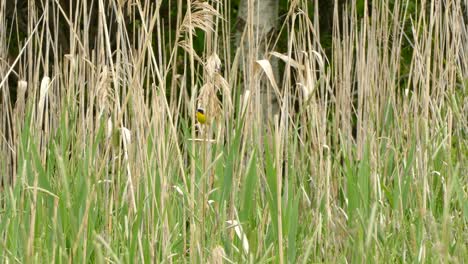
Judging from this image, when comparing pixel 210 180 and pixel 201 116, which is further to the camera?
pixel 210 180

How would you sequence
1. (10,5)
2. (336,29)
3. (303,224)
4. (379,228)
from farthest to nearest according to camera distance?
1. (10,5)
2. (336,29)
3. (303,224)
4. (379,228)

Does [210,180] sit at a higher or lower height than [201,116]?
lower

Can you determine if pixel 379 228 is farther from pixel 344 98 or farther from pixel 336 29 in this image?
pixel 336 29

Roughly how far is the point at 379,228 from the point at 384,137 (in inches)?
17.8

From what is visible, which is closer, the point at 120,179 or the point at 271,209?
the point at 271,209

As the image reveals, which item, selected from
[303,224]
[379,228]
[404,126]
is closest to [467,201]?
[379,228]

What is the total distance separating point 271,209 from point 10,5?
4370 mm

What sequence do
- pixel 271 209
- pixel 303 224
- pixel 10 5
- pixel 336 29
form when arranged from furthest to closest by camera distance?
pixel 10 5
pixel 336 29
pixel 303 224
pixel 271 209

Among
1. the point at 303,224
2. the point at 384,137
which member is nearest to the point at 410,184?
the point at 384,137

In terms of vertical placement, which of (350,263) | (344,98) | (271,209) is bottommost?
(350,263)

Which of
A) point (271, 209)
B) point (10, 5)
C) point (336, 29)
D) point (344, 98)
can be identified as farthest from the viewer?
point (10, 5)

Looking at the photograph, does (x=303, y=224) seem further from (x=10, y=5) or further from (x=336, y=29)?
(x=10, y=5)

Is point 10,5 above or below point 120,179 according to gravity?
above

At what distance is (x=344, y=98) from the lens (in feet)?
8.17
